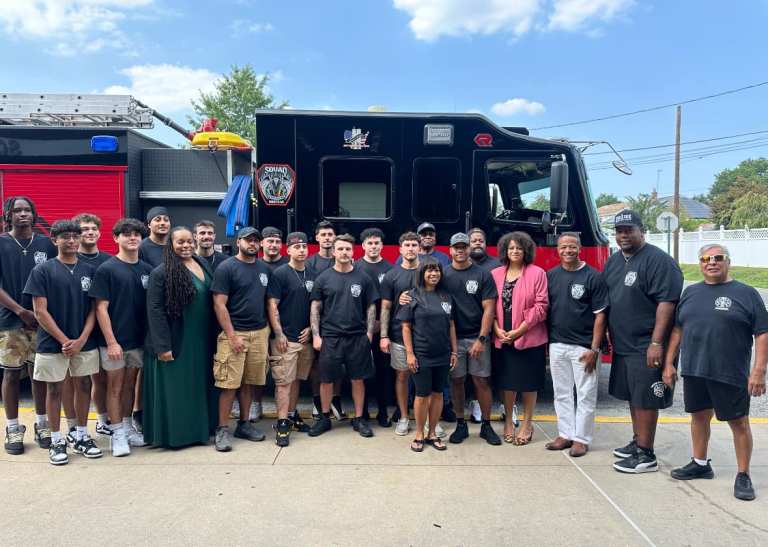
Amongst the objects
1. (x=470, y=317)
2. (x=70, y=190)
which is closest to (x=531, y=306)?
(x=470, y=317)

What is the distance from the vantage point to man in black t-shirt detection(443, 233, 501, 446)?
455 centimetres

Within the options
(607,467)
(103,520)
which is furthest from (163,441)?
(607,467)

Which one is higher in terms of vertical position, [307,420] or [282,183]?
[282,183]

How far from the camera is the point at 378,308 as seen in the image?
5.05 m

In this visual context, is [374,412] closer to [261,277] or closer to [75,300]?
[261,277]

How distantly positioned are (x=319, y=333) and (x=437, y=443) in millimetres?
1361

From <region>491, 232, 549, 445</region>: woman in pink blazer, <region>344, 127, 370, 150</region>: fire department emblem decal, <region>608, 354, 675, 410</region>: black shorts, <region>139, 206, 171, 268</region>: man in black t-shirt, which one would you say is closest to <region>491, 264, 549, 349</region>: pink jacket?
<region>491, 232, 549, 445</region>: woman in pink blazer

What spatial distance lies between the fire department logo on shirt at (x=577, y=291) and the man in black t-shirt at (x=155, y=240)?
11.1 ft

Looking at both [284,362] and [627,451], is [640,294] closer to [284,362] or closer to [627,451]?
[627,451]

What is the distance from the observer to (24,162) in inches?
227

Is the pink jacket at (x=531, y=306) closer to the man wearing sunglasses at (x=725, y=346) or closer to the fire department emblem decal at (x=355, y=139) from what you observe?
the man wearing sunglasses at (x=725, y=346)

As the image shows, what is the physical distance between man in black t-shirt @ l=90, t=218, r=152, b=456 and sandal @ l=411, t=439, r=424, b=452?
7.36 ft

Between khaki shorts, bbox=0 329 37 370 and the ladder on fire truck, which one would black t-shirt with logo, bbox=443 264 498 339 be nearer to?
khaki shorts, bbox=0 329 37 370

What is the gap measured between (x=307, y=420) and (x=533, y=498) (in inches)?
94.4
